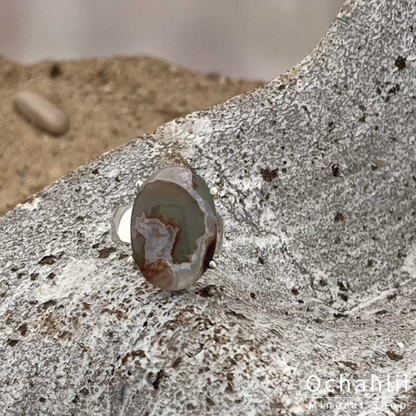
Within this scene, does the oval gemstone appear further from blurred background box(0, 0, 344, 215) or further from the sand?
blurred background box(0, 0, 344, 215)

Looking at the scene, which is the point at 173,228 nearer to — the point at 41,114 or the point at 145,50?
the point at 41,114

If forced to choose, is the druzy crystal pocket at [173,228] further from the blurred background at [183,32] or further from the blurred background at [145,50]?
the blurred background at [183,32]

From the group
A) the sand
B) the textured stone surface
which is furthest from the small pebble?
the textured stone surface

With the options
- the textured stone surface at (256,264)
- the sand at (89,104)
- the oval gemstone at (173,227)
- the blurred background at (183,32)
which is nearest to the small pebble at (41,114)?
the sand at (89,104)

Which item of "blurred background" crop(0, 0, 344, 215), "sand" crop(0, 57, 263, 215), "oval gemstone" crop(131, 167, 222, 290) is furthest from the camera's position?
"blurred background" crop(0, 0, 344, 215)

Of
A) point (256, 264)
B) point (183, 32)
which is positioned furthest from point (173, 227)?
point (183, 32)

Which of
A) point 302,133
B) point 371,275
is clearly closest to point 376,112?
point 302,133
